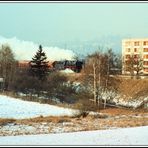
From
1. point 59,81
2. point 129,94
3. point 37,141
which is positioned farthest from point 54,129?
point 59,81

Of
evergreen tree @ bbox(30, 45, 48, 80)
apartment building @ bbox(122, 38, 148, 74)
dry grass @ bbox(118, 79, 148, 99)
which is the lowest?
dry grass @ bbox(118, 79, 148, 99)

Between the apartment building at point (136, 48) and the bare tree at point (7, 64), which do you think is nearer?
the bare tree at point (7, 64)

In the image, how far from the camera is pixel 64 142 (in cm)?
1833

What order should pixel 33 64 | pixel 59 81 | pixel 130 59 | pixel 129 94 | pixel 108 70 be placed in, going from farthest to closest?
pixel 130 59
pixel 33 64
pixel 59 81
pixel 129 94
pixel 108 70

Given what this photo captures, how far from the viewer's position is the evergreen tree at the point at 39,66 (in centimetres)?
8350

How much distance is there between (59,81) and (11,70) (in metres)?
12.0

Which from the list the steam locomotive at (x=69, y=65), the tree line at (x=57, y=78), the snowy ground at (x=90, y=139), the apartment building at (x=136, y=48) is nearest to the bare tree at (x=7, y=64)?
the tree line at (x=57, y=78)

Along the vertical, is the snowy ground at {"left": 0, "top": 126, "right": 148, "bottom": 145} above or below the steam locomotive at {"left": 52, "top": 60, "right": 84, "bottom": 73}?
below

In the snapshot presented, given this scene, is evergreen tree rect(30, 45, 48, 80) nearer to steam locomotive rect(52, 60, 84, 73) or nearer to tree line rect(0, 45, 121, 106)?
tree line rect(0, 45, 121, 106)

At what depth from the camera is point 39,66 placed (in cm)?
8625

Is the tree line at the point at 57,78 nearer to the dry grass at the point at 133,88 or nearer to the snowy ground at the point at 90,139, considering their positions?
the dry grass at the point at 133,88

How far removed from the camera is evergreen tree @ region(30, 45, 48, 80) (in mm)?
83500

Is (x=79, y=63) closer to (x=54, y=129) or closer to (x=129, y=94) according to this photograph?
(x=129, y=94)

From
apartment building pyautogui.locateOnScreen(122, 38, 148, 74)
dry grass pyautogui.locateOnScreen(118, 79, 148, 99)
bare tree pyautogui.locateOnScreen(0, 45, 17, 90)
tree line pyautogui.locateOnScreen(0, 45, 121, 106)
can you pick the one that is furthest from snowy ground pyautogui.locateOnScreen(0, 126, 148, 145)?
apartment building pyautogui.locateOnScreen(122, 38, 148, 74)
